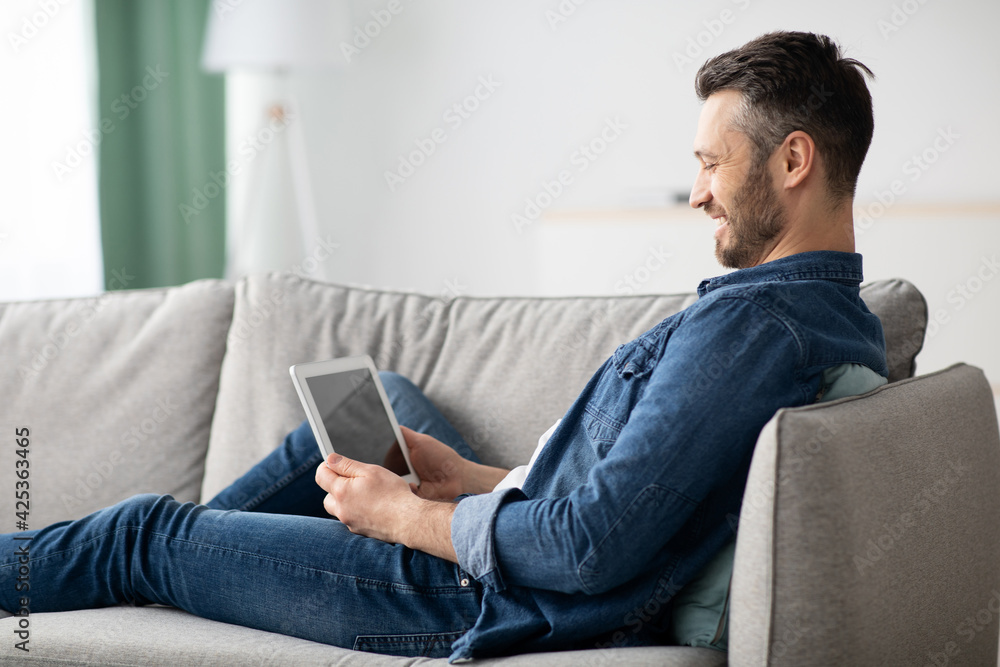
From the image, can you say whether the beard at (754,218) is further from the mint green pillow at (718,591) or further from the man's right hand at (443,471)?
the man's right hand at (443,471)

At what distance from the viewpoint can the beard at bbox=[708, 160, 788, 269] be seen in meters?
1.13

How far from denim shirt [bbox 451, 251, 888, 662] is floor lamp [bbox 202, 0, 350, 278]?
2347 mm

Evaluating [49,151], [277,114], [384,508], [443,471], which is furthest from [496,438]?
[277,114]

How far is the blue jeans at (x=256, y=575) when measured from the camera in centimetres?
106

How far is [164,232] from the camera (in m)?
3.18

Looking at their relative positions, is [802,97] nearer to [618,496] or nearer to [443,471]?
[618,496]

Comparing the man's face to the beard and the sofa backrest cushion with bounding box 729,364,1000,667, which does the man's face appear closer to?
the beard

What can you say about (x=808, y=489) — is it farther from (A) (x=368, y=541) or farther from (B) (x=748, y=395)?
(A) (x=368, y=541)

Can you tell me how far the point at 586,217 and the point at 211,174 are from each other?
1.46m

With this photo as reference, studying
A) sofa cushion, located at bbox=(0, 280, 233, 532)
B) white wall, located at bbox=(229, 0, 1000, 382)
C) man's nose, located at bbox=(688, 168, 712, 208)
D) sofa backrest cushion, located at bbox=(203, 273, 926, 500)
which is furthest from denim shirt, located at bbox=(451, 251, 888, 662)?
white wall, located at bbox=(229, 0, 1000, 382)

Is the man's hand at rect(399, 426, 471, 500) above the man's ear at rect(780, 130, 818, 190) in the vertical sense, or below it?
below

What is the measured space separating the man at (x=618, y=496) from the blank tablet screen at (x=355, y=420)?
0.41 ft

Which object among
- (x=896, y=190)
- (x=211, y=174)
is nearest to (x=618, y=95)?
(x=896, y=190)

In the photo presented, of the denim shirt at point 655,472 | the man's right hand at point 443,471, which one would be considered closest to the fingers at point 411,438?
the man's right hand at point 443,471
